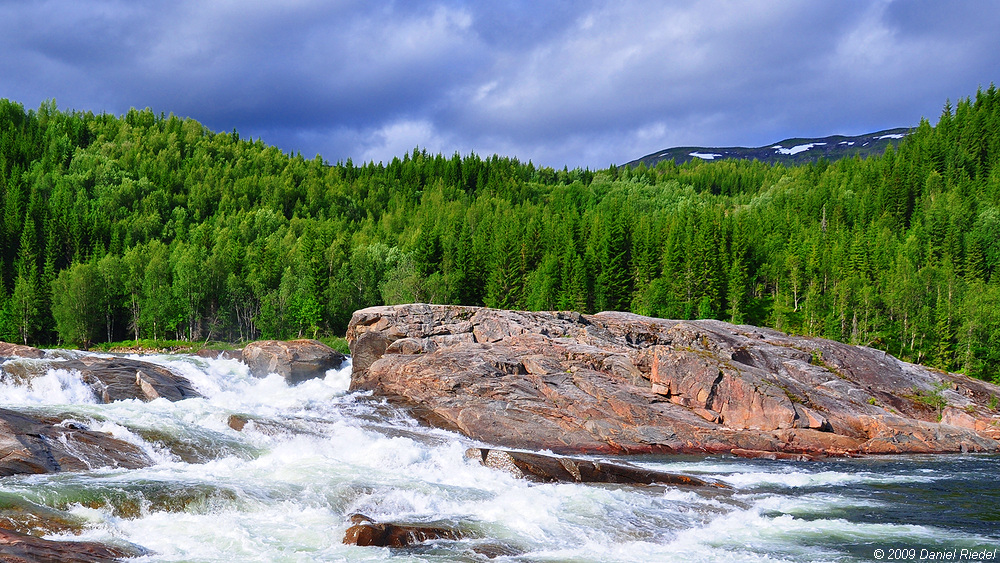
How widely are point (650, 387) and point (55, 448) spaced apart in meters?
32.3

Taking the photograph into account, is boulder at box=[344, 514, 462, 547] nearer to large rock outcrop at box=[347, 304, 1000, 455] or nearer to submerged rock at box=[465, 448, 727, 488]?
submerged rock at box=[465, 448, 727, 488]

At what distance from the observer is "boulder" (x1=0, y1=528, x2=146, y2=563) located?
15.2 m

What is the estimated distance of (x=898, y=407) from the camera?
155 ft

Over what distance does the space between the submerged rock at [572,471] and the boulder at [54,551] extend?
14.1 m

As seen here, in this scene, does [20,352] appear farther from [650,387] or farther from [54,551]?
[650,387]

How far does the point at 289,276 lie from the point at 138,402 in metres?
54.5

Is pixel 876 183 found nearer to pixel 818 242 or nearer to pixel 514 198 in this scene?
pixel 818 242

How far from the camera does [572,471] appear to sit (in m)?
27.2

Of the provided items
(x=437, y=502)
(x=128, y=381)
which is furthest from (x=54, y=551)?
(x=128, y=381)

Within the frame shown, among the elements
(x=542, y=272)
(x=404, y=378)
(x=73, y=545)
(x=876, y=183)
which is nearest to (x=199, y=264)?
(x=542, y=272)

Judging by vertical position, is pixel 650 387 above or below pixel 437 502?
above

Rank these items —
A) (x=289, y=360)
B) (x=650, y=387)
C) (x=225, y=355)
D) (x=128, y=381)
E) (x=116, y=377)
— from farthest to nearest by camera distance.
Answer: (x=225, y=355)
(x=289, y=360)
(x=650, y=387)
(x=128, y=381)
(x=116, y=377)

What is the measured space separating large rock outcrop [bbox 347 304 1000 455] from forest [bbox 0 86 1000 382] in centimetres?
2889

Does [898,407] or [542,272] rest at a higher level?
[542,272]
